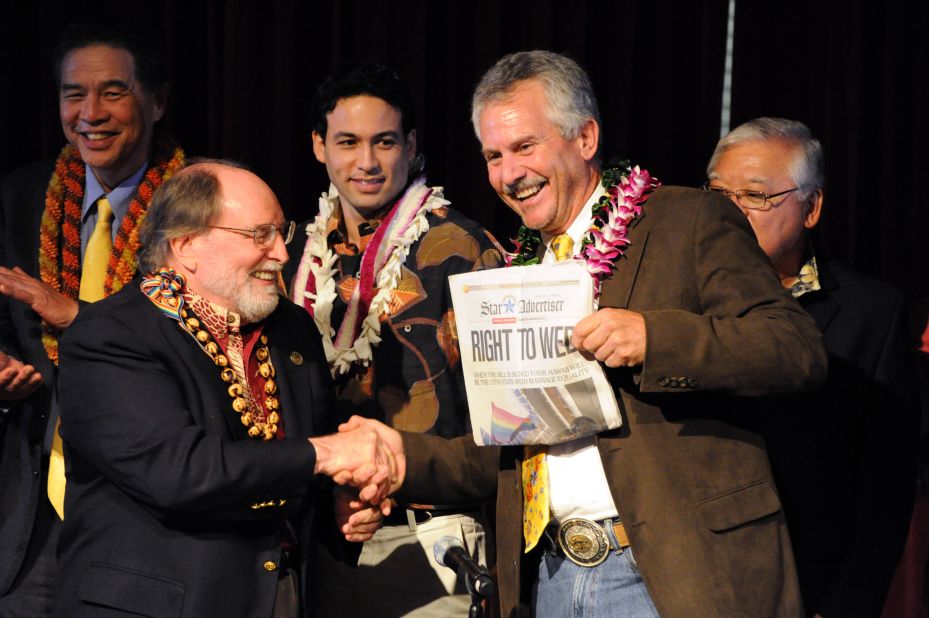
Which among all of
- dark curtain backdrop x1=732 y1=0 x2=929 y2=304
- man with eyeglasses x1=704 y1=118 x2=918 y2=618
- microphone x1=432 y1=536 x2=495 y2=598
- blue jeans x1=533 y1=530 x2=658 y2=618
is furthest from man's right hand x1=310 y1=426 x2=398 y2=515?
dark curtain backdrop x1=732 y1=0 x2=929 y2=304

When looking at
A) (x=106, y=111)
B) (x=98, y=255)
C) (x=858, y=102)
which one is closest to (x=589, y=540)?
(x=98, y=255)

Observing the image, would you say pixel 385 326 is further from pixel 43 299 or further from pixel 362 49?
pixel 362 49

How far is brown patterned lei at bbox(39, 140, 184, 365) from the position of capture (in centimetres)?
328

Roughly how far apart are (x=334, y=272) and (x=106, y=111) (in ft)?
2.54

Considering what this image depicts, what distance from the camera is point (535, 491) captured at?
2.51m

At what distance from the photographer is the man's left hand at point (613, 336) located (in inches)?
87.7

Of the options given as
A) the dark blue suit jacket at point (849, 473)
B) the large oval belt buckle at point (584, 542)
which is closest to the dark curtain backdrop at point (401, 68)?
the dark blue suit jacket at point (849, 473)

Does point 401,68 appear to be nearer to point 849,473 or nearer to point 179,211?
point 179,211

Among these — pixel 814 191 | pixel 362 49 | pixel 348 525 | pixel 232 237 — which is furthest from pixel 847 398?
pixel 362 49

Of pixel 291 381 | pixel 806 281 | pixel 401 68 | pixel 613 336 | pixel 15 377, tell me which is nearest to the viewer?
pixel 613 336

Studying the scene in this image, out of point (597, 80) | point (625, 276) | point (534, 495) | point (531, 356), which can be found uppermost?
point (597, 80)

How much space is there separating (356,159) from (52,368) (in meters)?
0.99

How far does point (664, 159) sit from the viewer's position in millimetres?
4359

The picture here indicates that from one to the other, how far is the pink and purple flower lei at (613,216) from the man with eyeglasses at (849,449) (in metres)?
0.82
